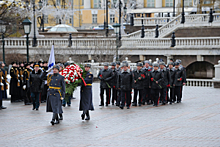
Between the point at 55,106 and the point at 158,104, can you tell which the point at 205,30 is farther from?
the point at 55,106

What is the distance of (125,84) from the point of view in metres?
16.8

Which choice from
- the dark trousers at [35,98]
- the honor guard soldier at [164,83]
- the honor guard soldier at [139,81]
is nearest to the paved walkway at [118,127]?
the dark trousers at [35,98]

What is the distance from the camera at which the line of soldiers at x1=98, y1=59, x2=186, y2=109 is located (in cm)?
1703

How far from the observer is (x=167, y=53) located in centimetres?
3366

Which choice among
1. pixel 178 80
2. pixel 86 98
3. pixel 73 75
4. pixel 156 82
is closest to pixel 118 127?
pixel 86 98

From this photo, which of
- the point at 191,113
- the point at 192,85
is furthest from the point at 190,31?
the point at 191,113

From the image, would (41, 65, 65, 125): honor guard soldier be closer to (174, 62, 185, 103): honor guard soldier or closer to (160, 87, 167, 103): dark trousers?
(160, 87, 167, 103): dark trousers

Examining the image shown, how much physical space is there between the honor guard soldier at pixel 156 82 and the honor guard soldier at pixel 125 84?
1.31 meters

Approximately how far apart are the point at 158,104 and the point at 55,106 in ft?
19.3

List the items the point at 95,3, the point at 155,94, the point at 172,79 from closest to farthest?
the point at 155,94 < the point at 172,79 < the point at 95,3

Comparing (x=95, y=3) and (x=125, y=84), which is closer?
(x=125, y=84)

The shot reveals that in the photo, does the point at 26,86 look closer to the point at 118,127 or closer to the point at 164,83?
the point at 164,83

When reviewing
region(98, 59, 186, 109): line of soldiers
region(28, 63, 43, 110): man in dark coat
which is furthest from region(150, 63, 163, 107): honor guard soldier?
region(28, 63, 43, 110): man in dark coat

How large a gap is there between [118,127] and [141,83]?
498cm
